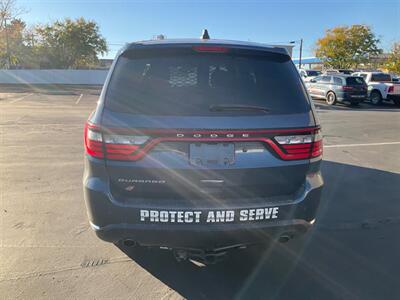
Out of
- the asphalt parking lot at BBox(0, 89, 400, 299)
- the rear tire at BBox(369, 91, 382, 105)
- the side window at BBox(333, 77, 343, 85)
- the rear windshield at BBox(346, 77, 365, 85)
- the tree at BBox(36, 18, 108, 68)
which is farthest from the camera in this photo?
the tree at BBox(36, 18, 108, 68)

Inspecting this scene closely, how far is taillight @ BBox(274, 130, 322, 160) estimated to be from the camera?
241cm

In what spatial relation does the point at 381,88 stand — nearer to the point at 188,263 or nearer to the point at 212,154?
the point at 188,263

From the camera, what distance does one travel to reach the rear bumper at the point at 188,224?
7.73 feet

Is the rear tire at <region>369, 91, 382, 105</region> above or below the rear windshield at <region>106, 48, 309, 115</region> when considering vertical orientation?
below

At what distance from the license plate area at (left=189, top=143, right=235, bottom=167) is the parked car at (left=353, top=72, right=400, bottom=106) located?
67.1 ft

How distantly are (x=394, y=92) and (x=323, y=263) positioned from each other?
64.1 ft

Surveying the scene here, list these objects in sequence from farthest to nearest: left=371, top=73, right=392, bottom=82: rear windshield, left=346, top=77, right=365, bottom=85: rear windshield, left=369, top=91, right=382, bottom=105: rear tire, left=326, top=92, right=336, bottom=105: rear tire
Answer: left=371, top=73, right=392, bottom=82: rear windshield
left=369, top=91, right=382, bottom=105: rear tire
left=326, top=92, right=336, bottom=105: rear tire
left=346, top=77, right=365, bottom=85: rear windshield

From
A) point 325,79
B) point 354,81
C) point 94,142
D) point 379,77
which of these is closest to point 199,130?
point 94,142

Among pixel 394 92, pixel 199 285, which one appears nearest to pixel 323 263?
pixel 199 285

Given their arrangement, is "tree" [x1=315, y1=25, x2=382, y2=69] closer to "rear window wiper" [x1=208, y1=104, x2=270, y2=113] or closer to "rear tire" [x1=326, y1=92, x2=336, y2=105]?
"rear tire" [x1=326, y1=92, x2=336, y2=105]

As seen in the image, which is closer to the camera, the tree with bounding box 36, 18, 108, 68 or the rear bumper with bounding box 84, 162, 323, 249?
the rear bumper with bounding box 84, 162, 323, 249

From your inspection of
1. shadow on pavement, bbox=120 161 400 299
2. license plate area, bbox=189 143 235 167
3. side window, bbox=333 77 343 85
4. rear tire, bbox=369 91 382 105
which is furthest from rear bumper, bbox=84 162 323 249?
rear tire, bbox=369 91 382 105

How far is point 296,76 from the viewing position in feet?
8.90

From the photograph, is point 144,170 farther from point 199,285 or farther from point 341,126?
point 341,126
